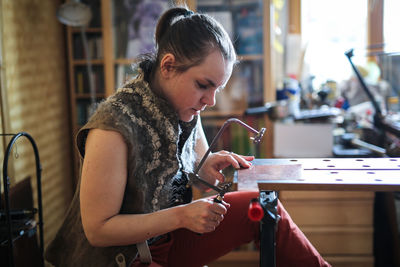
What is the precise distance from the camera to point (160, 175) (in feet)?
3.74

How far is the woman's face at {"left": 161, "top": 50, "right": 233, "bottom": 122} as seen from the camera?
107cm

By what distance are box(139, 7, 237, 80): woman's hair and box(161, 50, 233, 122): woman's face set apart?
0.02 m

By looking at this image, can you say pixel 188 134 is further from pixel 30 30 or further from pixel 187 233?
pixel 30 30

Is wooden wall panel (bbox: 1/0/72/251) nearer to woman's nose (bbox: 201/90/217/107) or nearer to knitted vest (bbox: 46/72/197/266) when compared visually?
knitted vest (bbox: 46/72/197/266)

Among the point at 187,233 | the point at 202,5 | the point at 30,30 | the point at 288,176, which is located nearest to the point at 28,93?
the point at 30,30

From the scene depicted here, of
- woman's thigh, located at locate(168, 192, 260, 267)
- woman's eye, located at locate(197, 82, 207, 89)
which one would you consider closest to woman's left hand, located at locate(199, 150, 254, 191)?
woman's thigh, located at locate(168, 192, 260, 267)

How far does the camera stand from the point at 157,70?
3.84 ft

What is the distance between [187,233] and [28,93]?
1.23 metres

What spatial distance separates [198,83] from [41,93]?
4.65ft

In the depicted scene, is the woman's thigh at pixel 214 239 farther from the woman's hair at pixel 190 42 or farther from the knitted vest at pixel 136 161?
the woman's hair at pixel 190 42

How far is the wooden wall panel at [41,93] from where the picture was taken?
6.27ft

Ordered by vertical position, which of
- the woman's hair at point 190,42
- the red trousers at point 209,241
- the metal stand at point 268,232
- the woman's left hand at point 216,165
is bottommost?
the red trousers at point 209,241

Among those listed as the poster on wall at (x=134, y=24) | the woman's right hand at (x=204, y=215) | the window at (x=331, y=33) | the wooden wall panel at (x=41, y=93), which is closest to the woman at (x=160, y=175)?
the woman's right hand at (x=204, y=215)

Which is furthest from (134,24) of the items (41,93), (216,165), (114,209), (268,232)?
(268,232)
